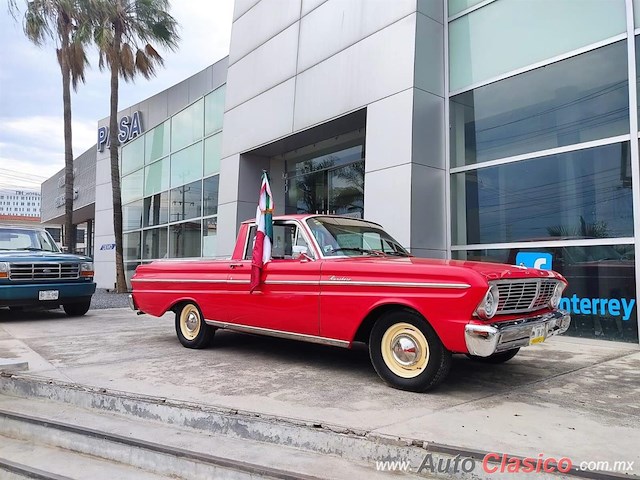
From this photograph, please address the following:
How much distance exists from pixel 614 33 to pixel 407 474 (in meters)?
6.80

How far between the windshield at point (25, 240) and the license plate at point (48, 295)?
1383 millimetres

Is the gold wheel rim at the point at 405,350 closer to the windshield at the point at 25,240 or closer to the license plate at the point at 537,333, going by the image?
the license plate at the point at 537,333

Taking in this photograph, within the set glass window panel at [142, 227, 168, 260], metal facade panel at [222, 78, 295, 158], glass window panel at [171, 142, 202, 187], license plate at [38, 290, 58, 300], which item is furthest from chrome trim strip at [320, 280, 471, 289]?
glass window panel at [142, 227, 168, 260]

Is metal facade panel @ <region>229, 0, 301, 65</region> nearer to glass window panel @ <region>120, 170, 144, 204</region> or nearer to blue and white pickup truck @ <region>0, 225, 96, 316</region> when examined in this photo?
blue and white pickup truck @ <region>0, 225, 96, 316</region>

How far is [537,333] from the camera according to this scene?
4125mm

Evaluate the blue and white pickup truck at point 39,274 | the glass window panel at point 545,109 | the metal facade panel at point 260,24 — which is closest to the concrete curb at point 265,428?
the blue and white pickup truck at point 39,274

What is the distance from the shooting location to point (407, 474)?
2820 mm

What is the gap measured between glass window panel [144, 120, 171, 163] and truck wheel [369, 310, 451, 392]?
611 inches

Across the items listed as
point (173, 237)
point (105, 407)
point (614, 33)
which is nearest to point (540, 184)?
point (614, 33)

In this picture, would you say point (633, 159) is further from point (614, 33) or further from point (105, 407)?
point (105, 407)

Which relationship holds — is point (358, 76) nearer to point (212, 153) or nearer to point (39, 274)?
point (39, 274)

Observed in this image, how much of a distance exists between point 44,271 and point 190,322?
4.27 m

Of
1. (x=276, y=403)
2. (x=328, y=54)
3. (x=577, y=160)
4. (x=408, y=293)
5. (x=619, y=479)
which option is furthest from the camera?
(x=328, y=54)

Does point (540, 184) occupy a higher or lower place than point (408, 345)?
higher
